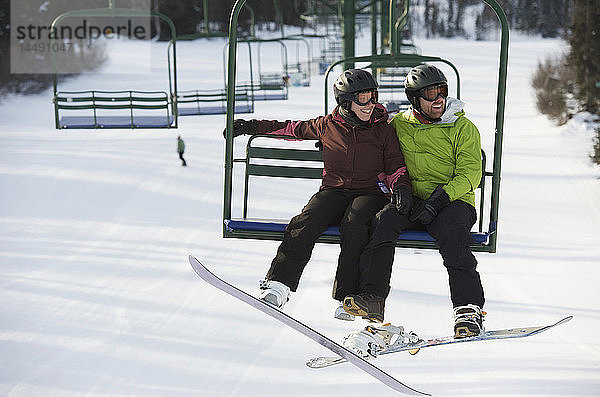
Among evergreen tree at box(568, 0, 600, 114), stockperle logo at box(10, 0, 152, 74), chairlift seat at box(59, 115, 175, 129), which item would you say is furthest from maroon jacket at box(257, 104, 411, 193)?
stockperle logo at box(10, 0, 152, 74)

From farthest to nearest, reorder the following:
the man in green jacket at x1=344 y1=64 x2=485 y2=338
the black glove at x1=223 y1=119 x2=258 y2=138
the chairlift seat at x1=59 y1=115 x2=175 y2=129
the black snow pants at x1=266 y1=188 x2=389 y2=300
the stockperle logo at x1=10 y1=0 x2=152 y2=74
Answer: the stockperle logo at x1=10 y1=0 x2=152 y2=74, the chairlift seat at x1=59 y1=115 x2=175 y2=129, the black glove at x1=223 y1=119 x2=258 y2=138, the black snow pants at x1=266 y1=188 x2=389 y2=300, the man in green jacket at x1=344 y1=64 x2=485 y2=338

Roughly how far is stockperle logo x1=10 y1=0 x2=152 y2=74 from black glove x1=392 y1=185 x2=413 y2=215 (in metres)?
20.4

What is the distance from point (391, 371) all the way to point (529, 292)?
2920mm

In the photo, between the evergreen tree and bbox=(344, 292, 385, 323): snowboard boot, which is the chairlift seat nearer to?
bbox=(344, 292, 385, 323): snowboard boot

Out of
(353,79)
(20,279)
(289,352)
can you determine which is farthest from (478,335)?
(20,279)

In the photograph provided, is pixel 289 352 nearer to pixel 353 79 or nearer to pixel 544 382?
pixel 544 382

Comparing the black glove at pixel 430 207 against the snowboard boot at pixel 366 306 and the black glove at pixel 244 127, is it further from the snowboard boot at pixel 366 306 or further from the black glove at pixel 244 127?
the black glove at pixel 244 127

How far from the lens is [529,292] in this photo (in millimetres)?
9625

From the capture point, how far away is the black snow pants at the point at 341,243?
358cm

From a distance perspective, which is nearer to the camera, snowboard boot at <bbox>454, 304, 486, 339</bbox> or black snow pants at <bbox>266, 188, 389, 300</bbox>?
snowboard boot at <bbox>454, 304, 486, 339</bbox>

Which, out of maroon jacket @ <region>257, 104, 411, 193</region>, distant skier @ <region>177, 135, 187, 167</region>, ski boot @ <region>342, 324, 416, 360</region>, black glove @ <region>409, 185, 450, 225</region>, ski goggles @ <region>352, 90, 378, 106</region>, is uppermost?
ski goggles @ <region>352, 90, 378, 106</region>

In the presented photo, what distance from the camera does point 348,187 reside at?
3.92 m

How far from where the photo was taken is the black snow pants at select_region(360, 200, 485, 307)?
3480mm

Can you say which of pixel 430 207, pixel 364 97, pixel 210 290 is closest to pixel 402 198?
pixel 430 207
